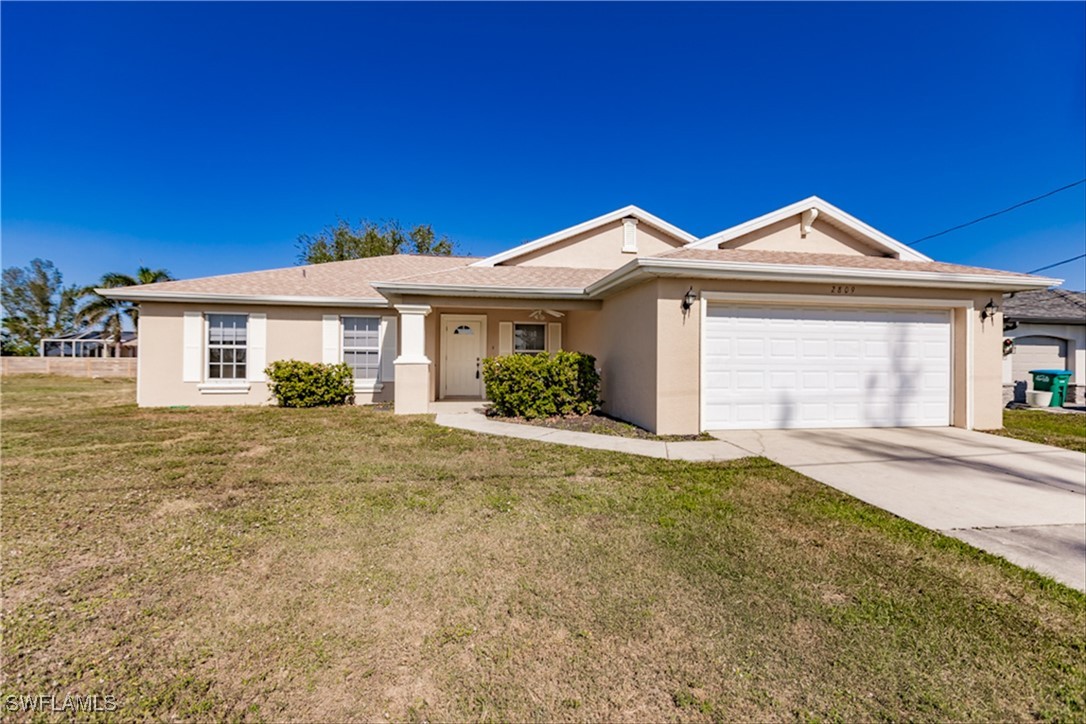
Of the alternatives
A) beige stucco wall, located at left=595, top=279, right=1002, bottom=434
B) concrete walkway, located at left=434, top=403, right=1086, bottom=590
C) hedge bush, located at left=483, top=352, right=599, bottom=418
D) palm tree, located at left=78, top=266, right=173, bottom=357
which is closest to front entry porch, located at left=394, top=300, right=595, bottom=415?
hedge bush, located at left=483, top=352, right=599, bottom=418

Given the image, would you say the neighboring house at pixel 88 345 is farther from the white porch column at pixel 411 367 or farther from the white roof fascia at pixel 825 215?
the white roof fascia at pixel 825 215

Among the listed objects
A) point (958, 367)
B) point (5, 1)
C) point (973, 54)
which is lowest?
point (958, 367)

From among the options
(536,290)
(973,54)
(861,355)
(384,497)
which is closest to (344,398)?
(536,290)

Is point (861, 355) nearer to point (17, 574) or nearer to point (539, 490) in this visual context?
point (539, 490)

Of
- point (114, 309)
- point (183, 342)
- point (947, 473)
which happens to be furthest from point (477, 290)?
point (114, 309)

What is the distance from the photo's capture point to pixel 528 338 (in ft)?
43.2

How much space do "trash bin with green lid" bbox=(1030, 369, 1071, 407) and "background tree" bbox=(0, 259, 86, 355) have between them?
54.8 m

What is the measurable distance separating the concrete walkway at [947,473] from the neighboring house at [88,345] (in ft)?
118

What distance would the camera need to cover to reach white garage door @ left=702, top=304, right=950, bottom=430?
7.86 m

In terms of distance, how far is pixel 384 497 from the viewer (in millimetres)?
4270

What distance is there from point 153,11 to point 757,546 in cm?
1393

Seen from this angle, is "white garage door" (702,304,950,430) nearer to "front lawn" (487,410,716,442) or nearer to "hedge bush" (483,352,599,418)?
"front lawn" (487,410,716,442)

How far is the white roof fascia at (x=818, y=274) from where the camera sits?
7.22 m

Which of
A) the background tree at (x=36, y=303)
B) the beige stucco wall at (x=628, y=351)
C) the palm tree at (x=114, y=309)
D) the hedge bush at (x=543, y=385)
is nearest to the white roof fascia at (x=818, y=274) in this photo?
the beige stucco wall at (x=628, y=351)
